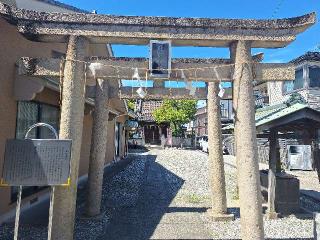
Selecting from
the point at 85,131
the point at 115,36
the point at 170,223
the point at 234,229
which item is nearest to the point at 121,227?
the point at 170,223

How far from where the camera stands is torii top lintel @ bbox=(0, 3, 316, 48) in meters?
5.28

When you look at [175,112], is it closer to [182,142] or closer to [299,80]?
[182,142]

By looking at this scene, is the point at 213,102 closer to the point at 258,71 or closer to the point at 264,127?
the point at 264,127

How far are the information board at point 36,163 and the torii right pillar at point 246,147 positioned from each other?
2.77 meters

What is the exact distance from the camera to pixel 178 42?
18.4ft

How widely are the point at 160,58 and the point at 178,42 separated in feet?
1.56

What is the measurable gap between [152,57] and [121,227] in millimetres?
3802

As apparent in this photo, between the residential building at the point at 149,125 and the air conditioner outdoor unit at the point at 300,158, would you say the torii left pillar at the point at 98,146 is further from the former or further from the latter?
the residential building at the point at 149,125

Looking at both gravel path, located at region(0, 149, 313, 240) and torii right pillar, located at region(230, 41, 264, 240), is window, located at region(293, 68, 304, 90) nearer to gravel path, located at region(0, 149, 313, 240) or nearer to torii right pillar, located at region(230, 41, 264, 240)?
gravel path, located at region(0, 149, 313, 240)

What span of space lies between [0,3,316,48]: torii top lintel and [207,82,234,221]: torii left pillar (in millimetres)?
2445

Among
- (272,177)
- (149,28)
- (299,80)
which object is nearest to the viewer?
(149,28)

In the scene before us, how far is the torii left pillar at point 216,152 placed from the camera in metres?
7.80

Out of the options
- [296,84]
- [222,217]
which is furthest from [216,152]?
[296,84]

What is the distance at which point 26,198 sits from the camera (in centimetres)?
811
